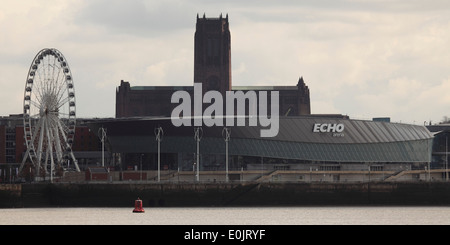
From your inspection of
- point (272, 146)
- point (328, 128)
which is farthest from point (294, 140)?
point (328, 128)

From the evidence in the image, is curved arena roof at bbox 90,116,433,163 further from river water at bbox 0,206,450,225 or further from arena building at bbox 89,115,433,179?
river water at bbox 0,206,450,225

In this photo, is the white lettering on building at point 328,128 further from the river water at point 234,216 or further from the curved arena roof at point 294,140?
the river water at point 234,216

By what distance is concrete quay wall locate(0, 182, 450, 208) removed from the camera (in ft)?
395

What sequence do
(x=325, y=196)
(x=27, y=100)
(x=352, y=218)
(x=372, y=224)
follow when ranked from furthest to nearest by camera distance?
(x=27, y=100) → (x=325, y=196) → (x=352, y=218) → (x=372, y=224)

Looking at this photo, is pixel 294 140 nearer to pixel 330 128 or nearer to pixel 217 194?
pixel 330 128

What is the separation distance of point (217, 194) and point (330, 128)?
171ft

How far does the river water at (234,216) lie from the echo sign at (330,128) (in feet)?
176

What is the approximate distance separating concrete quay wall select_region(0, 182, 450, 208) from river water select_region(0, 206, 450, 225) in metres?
4.31

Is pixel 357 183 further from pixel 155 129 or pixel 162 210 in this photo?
pixel 155 129

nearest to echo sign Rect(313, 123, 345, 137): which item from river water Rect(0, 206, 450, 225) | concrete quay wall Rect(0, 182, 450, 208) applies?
concrete quay wall Rect(0, 182, 450, 208)

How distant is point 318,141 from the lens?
6649 inches

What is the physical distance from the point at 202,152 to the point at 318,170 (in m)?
18.4

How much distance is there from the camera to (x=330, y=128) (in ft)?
557
